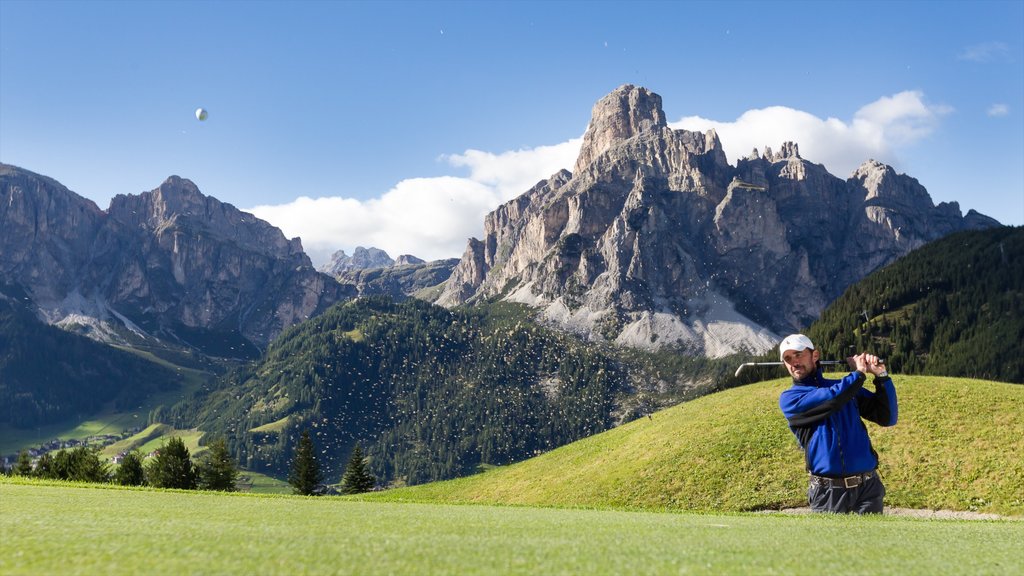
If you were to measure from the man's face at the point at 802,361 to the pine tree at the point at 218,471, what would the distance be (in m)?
65.6

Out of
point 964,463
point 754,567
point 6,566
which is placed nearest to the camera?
point 6,566

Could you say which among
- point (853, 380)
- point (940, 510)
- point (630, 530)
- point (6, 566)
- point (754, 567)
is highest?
point (853, 380)

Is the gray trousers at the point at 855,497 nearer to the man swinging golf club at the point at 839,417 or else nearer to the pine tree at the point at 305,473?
the man swinging golf club at the point at 839,417

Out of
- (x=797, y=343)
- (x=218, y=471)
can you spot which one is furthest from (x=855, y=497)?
(x=218, y=471)

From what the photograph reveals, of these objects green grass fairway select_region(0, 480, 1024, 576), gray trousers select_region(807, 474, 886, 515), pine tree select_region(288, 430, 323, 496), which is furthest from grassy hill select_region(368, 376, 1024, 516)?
pine tree select_region(288, 430, 323, 496)

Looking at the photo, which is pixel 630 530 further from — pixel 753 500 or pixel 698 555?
pixel 753 500

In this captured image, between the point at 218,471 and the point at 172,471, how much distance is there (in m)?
10.0

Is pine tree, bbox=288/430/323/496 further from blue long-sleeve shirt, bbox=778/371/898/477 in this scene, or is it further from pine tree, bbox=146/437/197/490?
blue long-sleeve shirt, bbox=778/371/898/477

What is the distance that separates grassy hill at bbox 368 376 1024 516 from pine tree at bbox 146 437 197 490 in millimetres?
21538

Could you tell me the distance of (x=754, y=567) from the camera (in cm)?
590

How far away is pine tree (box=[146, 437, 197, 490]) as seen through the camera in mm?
53938

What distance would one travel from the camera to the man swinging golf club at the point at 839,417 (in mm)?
10211

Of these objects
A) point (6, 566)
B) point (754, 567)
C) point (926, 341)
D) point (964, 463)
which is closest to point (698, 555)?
point (754, 567)

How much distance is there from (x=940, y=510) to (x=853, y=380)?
86.1 feet
